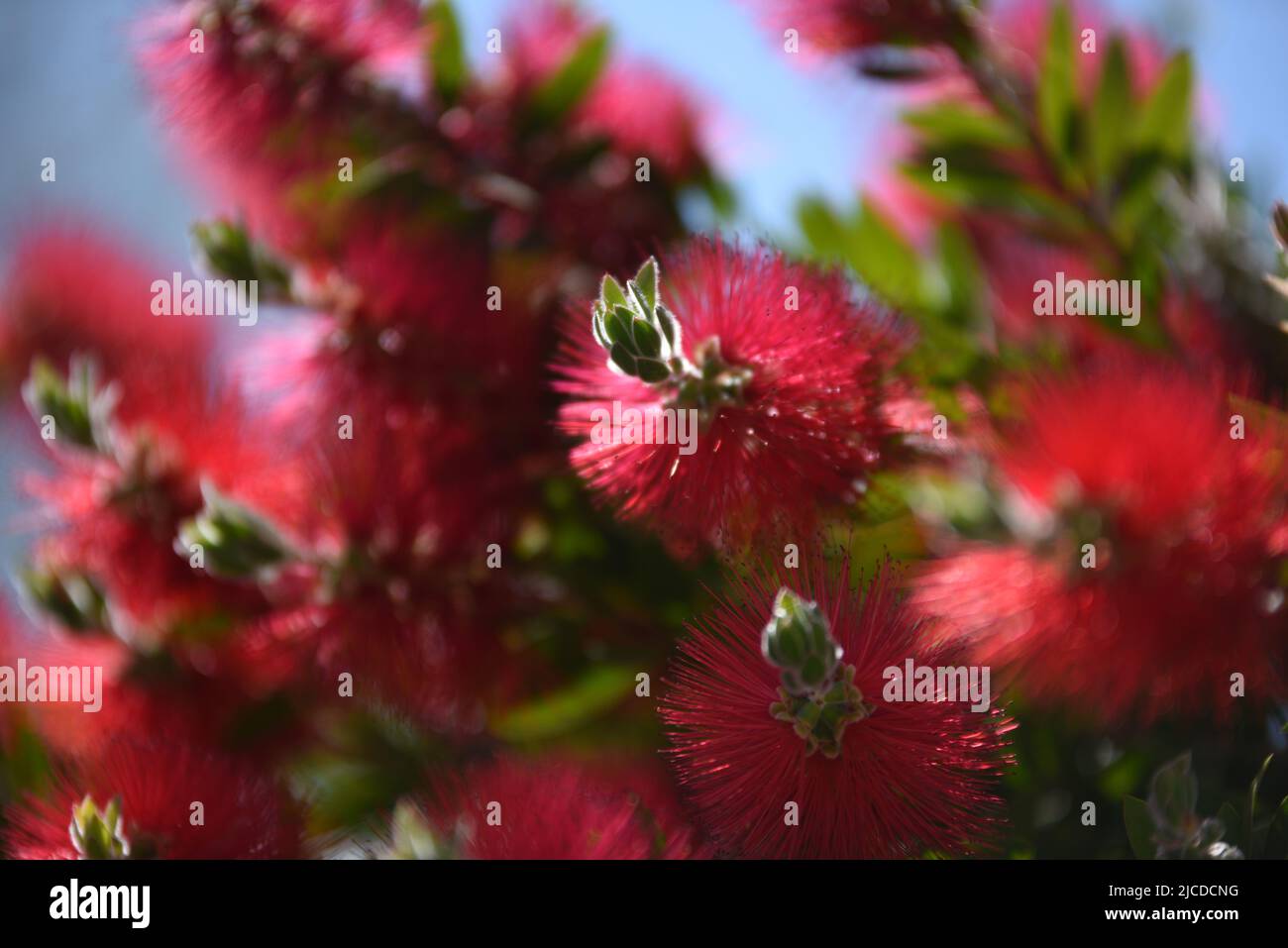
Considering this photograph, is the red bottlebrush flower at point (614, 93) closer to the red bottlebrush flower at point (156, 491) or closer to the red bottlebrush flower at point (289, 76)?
the red bottlebrush flower at point (289, 76)

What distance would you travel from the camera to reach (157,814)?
46cm

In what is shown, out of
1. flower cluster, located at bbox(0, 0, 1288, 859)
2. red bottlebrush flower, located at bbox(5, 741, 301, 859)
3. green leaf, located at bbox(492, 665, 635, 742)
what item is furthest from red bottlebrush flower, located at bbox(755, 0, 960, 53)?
red bottlebrush flower, located at bbox(5, 741, 301, 859)

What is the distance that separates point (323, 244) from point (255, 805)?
0.96ft

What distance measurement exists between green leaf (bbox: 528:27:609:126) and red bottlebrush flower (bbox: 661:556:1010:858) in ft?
1.18

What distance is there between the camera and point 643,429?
38 cm

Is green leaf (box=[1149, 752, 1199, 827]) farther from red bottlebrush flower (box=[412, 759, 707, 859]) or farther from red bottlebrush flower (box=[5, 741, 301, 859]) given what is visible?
red bottlebrush flower (box=[5, 741, 301, 859])

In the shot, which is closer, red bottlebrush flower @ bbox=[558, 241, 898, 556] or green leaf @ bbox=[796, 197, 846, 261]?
red bottlebrush flower @ bbox=[558, 241, 898, 556]

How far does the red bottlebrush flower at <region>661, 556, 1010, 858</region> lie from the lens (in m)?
0.36

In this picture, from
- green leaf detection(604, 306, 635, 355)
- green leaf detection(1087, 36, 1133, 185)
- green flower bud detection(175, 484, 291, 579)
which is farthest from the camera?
green leaf detection(1087, 36, 1133, 185)

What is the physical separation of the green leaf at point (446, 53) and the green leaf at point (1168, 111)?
36 cm

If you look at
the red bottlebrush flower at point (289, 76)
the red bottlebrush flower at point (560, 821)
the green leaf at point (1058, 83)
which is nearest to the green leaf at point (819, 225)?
the green leaf at point (1058, 83)

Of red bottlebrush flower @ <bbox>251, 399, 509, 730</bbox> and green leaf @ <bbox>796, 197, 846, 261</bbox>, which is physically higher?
green leaf @ <bbox>796, 197, 846, 261</bbox>

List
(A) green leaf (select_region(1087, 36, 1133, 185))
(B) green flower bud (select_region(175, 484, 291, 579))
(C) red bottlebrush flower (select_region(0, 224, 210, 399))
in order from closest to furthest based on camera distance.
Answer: (B) green flower bud (select_region(175, 484, 291, 579)) → (A) green leaf (select_region(1087, 36, 1133, 185)) → (C) red bottlebrush flower (select_region(0, 224, 210, 399))
